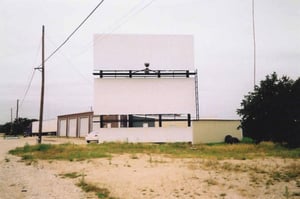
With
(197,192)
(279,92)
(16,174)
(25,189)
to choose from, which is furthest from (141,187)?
(279,92)

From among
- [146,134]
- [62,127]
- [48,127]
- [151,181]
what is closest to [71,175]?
[151,181]

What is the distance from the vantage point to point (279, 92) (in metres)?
21.9

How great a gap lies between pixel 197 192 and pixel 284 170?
18.4 feet

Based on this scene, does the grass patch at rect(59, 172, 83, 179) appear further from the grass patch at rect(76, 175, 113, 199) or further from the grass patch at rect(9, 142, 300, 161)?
the grass patch at rect(9, 142, 300, 161)

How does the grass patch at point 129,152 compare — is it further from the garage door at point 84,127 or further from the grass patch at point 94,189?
the garage door at point 84,127

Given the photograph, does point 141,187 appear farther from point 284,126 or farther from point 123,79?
point 123,79

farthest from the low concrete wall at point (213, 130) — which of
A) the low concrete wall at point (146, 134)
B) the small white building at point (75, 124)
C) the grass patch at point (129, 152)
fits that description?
the small white building at point (75, 124)

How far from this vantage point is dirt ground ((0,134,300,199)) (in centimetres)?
884

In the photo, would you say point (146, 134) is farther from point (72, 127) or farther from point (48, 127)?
point (48, 127)

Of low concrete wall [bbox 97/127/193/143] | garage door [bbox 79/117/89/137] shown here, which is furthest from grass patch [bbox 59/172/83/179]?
garage door [bbox 79/117/89/137]

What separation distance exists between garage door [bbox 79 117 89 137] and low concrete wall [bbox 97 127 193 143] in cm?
2258

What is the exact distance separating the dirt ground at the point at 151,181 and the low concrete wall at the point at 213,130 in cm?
1957

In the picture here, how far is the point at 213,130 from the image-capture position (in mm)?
34625

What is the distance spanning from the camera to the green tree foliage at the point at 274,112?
709 inches
